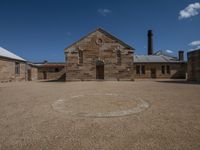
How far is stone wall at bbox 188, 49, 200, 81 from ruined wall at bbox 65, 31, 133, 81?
9001 mm

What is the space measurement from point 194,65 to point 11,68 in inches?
1086

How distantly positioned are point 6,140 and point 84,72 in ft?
52.5

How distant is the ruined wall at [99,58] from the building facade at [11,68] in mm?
8853

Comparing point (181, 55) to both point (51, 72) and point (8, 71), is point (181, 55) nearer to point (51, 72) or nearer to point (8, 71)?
point (51, 72)

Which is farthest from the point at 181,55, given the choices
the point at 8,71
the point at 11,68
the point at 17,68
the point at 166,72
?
the point at 8,71

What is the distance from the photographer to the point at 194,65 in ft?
59.3

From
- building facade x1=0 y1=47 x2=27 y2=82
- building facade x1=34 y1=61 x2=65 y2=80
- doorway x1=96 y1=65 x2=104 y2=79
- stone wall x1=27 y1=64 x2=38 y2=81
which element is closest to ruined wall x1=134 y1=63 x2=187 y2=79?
doorway x1=96 y1=65 x2=104 y2=79

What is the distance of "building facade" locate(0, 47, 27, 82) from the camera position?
17688 millimetres

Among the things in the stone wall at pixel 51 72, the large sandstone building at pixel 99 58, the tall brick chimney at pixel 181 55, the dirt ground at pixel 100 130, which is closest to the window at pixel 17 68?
the stone wall at pixel 51 72

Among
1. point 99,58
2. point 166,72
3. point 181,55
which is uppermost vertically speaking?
point 181,55

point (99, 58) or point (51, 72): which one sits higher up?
point (99, 58)

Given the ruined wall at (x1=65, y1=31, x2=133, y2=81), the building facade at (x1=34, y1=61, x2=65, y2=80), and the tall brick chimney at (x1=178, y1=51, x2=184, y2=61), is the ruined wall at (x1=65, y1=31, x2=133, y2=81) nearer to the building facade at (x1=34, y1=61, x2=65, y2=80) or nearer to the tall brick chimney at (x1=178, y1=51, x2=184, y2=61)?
the building facade at (x1=34, y1=61, x2=65, y2=80)

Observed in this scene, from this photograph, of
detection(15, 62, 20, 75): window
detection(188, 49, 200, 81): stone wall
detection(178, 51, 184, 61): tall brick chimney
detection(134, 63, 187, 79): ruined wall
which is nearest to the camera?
detection(188, 49, 200, 81): stone wall

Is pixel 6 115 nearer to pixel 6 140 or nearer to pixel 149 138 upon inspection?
pixel 6 140
